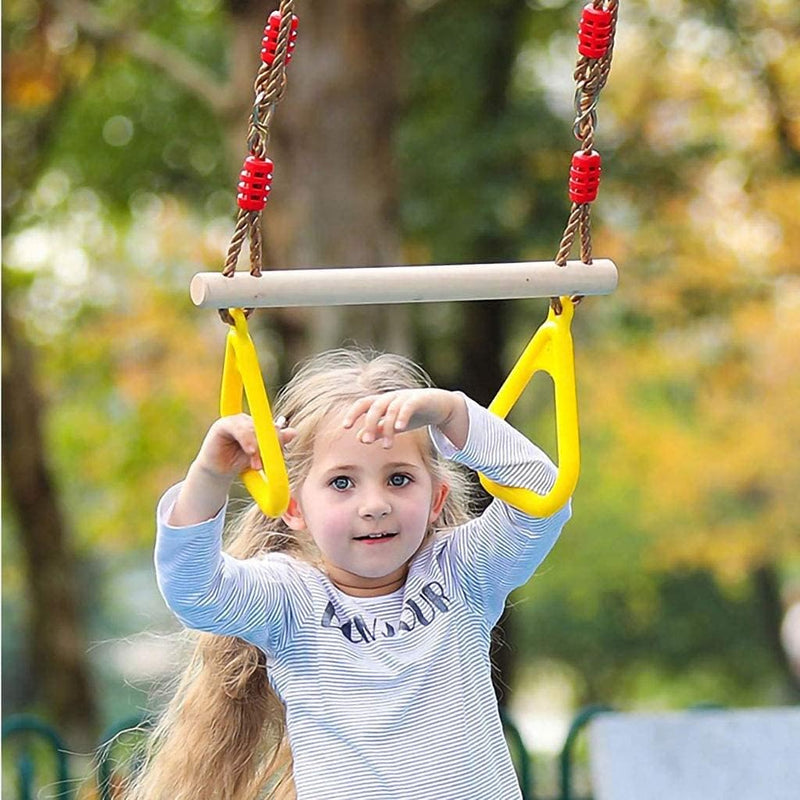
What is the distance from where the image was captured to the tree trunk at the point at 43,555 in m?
6.94

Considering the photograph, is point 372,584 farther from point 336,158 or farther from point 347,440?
point 336,158

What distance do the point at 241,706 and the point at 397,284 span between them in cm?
74

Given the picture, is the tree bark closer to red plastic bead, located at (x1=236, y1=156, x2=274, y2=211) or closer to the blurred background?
the blurred background

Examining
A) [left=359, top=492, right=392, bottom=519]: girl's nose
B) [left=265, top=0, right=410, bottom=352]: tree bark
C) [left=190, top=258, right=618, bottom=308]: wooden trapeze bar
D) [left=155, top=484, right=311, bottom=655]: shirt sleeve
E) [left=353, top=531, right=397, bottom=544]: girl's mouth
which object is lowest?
[left=155, top=484, right=311, bottom=655]: shirt sleeve

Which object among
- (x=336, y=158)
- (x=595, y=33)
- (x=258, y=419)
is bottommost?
(x=258, y=419)

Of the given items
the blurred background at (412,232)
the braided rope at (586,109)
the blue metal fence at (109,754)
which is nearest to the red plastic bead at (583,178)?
the braided rope at (586,109)

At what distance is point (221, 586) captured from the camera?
183 centimetres

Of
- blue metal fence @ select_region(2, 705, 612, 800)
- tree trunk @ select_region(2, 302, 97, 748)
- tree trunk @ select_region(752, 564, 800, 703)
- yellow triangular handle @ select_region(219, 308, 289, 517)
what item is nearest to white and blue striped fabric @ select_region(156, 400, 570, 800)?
yellow triangular handle @ select_region(219, 308, 289, 517)

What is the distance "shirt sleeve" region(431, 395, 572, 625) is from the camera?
186 centimetres

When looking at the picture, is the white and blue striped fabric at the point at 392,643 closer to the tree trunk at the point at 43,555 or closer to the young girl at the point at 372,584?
the young girl at the point at 372,584

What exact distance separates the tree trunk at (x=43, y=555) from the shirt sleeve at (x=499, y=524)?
17.0 ft

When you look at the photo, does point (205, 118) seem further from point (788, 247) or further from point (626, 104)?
point (788, 247)

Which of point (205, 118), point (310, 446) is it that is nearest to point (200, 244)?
point (205, 118)

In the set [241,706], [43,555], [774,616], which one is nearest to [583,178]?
[241,706]
